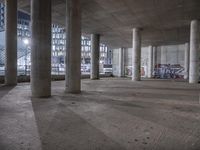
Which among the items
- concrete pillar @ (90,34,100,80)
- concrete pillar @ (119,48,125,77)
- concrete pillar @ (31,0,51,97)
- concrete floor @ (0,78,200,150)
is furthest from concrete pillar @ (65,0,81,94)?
concrete pillar @ (119,48,125,77)

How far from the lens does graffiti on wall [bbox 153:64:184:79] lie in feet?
126

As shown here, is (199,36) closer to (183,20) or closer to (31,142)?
(183,20)

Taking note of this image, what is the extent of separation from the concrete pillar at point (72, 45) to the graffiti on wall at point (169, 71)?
31.6 m

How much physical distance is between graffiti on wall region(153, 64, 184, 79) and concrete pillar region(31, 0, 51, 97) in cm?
3386

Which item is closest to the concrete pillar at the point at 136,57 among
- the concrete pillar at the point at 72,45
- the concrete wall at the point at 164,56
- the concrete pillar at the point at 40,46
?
the concrete pillar at the point at 72,45

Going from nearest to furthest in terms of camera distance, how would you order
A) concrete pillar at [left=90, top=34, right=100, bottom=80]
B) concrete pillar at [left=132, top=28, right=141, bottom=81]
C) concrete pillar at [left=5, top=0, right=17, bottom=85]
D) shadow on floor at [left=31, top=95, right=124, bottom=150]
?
shadow on floor at [left=31, top=95, right=124, bottom=150] < concrete pillar at [left=5, top=0, right=17, bottom=85] < concrete pillar at [left=132, top=28, right=141, bottom=81] < concrete pillar at [left=90, top=34, right=100, bottom=80]

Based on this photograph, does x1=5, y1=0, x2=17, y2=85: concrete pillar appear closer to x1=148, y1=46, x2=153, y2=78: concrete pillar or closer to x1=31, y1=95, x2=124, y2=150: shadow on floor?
x1=31, y1=95, x2=124, y2=150: shadow on floor

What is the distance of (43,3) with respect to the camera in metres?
9.39

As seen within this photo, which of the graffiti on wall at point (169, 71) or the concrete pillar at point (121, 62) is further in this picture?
the concrete pillar at point (121, 62)

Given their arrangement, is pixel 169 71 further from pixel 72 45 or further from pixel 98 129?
pixel 98 129

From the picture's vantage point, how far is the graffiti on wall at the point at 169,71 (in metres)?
38.3

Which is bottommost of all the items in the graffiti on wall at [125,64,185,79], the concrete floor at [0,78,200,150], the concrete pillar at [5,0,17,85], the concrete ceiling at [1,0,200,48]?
the concrete floor at [0,78,200,150]

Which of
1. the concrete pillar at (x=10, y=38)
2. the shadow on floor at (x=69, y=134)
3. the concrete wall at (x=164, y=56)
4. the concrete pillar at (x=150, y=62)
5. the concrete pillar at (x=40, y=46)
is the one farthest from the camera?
the concrete pillar at (x=150, y=62)

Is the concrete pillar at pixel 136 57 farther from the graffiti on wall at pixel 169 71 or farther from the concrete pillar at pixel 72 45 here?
the graffiti on wall at pixel 169 71
